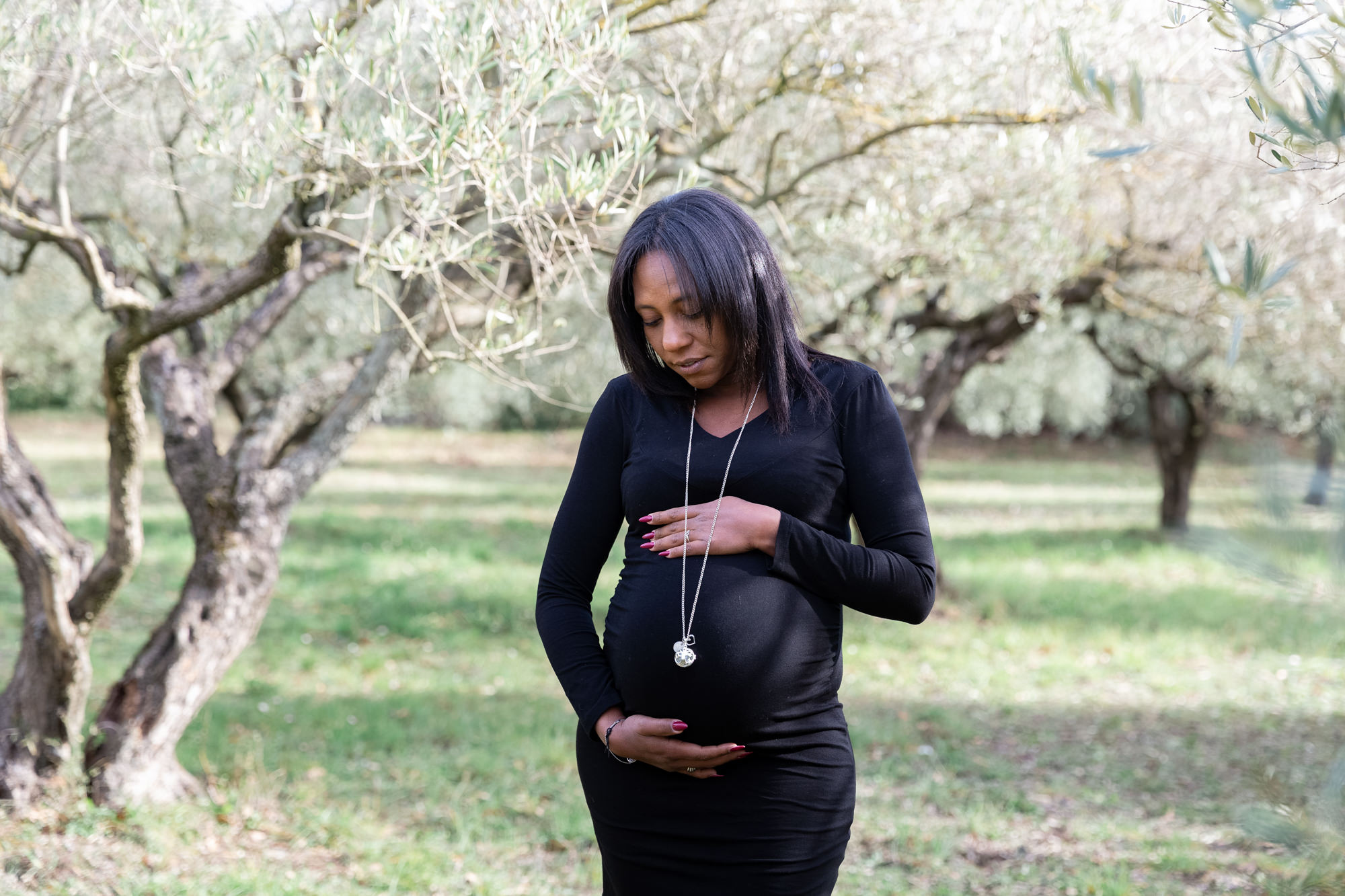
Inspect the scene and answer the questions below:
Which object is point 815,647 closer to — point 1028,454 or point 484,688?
point 484,688

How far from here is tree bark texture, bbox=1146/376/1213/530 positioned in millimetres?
13898

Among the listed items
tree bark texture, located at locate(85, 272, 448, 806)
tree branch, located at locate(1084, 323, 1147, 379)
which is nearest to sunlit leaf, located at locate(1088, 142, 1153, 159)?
tree bark texture, located at locate(85, 272, 448, 806)

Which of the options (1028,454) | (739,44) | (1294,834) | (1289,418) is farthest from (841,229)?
(1028,454)

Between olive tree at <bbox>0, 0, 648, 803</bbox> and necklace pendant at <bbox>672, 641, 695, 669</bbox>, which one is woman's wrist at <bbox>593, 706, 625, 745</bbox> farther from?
olive tree at <bbox>0, 0, 648, 803</bbox>

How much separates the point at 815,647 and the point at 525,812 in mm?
3747

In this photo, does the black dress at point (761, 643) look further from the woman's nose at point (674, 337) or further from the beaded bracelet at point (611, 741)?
the woman's nose at point (674, 337)

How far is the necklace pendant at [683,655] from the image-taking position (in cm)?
216

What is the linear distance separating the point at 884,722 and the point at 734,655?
552cm

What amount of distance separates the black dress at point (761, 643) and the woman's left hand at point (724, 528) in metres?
0.03

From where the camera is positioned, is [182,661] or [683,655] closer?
[683,655]

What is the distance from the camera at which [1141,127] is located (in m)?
1.90

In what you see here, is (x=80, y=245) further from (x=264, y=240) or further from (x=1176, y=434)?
(x=1176, y=434)

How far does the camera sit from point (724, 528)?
84.5 inches

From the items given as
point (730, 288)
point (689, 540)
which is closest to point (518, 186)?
point (730, 288)
